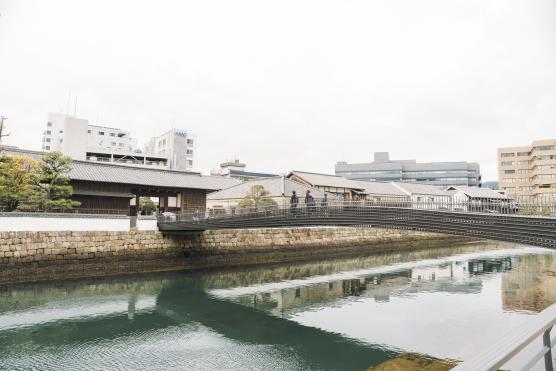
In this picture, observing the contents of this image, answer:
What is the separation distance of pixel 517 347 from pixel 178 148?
7803 cm

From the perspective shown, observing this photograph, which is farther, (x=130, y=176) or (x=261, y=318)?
(x=130, y=176)

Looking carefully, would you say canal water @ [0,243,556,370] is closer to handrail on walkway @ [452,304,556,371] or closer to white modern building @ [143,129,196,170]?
handrail on walkway @ [452,304,556,371]

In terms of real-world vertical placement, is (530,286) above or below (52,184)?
below

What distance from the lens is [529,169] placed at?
74812mm

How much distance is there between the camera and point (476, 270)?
1078 inches

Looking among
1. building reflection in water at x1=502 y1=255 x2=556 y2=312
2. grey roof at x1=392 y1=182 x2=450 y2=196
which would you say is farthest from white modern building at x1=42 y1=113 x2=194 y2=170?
building reflection in water at x1=502 y1=255 x2=556 y2=312

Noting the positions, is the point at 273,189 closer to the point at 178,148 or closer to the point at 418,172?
the point at 178,148

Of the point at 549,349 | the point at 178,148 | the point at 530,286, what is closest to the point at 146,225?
the point at 530,286

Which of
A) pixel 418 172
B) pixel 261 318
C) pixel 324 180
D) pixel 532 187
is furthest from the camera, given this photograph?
pixel 418 172

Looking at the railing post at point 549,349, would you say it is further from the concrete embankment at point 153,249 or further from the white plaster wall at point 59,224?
the white plaster wall at point 59,224

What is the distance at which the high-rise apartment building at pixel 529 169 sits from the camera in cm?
6875

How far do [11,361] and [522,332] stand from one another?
1337 cm

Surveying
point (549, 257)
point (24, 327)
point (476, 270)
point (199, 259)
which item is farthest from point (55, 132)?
point (549, 257)

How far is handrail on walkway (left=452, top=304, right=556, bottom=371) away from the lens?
7.09 feet
